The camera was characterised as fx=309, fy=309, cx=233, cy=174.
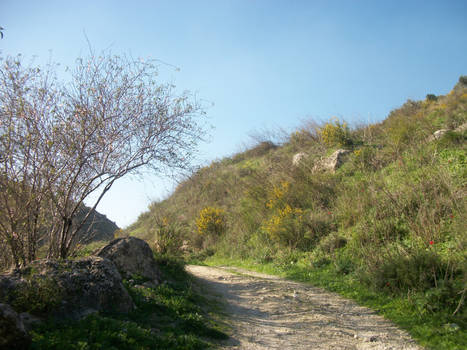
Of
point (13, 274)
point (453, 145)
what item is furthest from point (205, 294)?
point (453, 145)

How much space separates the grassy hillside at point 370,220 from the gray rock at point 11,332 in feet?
15.8

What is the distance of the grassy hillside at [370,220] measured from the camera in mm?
5531

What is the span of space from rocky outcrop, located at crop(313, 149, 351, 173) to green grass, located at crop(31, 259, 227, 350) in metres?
9.98

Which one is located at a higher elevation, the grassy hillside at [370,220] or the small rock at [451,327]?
the grassy hillside at [370,220]

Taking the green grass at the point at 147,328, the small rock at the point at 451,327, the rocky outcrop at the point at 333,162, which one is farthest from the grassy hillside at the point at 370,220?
the green grass at the point at 147,328

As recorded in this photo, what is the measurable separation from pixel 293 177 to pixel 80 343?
1189 cm

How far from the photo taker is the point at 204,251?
15.1 m

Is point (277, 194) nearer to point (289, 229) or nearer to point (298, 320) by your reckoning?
point (289, 229)

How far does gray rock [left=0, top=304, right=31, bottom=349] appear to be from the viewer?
9.18ft

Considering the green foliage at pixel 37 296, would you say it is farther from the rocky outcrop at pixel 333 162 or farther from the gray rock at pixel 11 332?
the rocky outcrop at pixel 333 162

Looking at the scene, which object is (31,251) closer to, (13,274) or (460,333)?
(13,274)

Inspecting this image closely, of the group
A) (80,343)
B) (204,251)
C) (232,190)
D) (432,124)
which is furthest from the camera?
(232,190)

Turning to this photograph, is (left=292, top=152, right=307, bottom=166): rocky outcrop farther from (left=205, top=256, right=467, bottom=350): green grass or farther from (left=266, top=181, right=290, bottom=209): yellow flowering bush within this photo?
(left=205, top=256, right=467, bottom=350): green grass

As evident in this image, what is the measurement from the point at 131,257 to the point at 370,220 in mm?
6510
